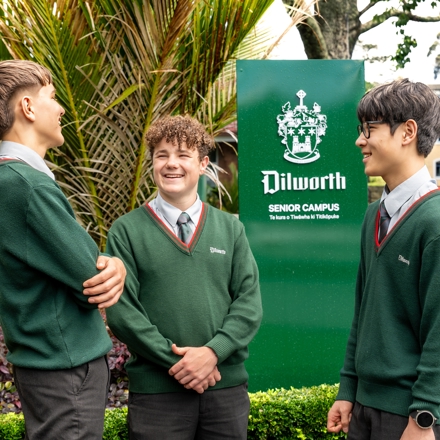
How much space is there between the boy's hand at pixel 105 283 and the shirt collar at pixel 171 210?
651mm

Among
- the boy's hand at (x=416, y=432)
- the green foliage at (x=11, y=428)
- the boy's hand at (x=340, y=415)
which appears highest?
the boy's hand at (x=416, y=432)

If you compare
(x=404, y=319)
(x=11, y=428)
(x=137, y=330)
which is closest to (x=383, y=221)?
(x=404, y=319)

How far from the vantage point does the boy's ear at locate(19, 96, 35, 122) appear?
7.84 ft

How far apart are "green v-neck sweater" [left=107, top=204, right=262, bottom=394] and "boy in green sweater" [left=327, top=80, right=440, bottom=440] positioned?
66 cm

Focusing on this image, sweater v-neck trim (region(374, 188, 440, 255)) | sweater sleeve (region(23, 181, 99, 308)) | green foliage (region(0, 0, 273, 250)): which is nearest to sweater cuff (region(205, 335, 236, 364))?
sweater sleeve (region(23, 181, 99, 308))

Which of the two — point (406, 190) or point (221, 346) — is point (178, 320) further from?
point (406, 190)

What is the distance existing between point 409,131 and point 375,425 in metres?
1.04

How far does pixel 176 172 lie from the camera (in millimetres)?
3049

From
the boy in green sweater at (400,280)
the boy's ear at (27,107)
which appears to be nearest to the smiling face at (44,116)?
the boy's ear at (27,107)

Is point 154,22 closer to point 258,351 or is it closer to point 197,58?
point 197,58

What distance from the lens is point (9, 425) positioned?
3.89m

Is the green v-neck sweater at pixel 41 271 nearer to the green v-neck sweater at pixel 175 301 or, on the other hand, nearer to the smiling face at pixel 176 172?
the green v-neck sweater at pixel 175 301

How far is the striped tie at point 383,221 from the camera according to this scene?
2.38 metres

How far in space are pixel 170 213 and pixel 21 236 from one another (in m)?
0.92
